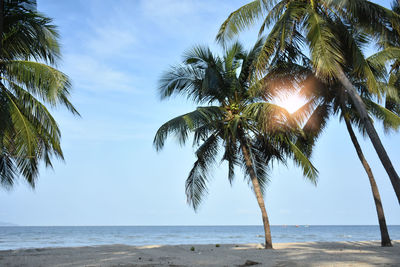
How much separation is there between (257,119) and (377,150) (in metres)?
3.84

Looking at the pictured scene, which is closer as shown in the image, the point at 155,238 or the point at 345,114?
the point at 345,114

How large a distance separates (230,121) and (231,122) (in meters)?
0.10

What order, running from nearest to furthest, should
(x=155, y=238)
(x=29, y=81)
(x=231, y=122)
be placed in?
(x=29, y=81)
(x=231, y=122)
(x=155, y=238)

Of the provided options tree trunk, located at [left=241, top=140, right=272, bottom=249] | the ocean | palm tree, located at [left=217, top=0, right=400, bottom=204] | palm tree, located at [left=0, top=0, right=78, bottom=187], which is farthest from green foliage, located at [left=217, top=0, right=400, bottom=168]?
the ocean

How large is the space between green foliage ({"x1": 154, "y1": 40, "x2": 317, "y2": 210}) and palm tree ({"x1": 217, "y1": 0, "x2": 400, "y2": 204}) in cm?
139

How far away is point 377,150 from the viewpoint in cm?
770

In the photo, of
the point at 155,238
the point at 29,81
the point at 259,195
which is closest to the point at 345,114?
the point at 259,195

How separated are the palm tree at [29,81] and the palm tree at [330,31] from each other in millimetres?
4948

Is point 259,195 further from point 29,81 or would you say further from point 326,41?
point 29,81

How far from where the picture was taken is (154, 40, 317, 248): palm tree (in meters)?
10.6

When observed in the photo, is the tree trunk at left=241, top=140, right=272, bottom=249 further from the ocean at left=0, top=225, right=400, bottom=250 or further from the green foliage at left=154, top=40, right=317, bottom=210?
the ocean at left=0, top=225, right=400, bottom=250

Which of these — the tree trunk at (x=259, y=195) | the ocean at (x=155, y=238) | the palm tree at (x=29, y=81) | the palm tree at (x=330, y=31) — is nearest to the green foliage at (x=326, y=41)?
the palm tree at (x=330, y=31)

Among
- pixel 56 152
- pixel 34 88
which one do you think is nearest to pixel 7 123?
pixel 34 88

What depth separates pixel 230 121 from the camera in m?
11.2
